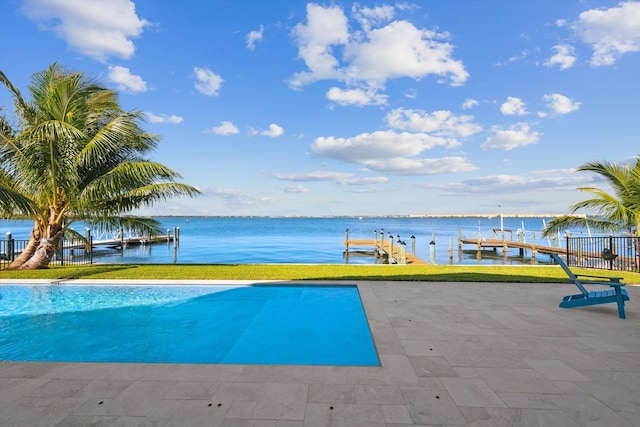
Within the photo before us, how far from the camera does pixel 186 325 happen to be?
6230 millimetres

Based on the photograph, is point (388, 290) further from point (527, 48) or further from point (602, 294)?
point (527, 48)

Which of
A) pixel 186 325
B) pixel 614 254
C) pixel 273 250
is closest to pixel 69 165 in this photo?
pixel 186 325

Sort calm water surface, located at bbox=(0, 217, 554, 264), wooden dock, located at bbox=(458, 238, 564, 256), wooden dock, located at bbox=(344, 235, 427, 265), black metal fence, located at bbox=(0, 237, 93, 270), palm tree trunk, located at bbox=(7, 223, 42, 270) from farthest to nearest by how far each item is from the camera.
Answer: wooden dock, located at bbox=(458, 238, 564, 256) → calm water surface, located at bbox=(0, 217, 554, 264) → wooden dock, located at bbox=(344, 235, 427, 265) → black metal fence, located at bbox=(0, 237, 93, 270) → palm tree trunk, located at bbox=(7, 223, 42, 270)

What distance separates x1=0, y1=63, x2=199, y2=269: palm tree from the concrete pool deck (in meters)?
8.91

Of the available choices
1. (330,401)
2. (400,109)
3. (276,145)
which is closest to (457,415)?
(330,401)

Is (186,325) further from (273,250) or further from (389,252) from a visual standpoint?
(273,250)

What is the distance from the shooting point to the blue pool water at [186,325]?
15.3ft

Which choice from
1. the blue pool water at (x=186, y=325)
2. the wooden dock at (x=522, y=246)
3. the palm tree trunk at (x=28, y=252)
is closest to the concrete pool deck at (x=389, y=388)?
the blue pool water at (x=186, y=325)

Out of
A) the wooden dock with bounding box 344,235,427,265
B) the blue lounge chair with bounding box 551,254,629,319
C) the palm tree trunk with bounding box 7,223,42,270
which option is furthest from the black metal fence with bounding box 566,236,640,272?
the palm tree trunk with bounding box 7,223,42,270

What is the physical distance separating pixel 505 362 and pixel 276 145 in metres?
27.1

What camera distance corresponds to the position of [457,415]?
254cm

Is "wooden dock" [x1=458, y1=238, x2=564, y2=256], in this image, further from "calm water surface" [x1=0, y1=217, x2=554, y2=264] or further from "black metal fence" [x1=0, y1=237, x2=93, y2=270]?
"black metal fence" [x1=0, y1=237, x2=93, y2=270]

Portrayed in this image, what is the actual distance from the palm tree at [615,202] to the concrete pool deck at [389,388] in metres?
9.71

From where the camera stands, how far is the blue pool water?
4.67m
